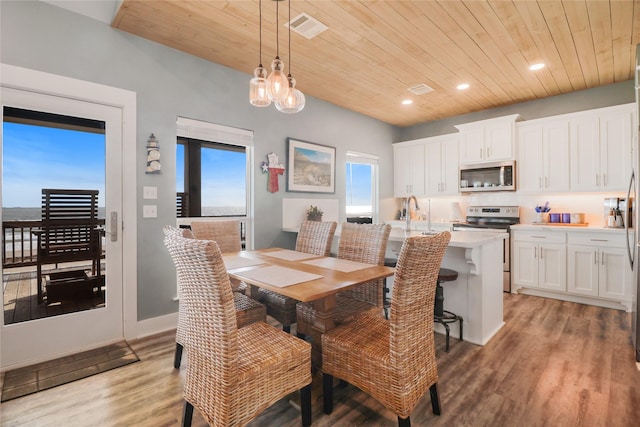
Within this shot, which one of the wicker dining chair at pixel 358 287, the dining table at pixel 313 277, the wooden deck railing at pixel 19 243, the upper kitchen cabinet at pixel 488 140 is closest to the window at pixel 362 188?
the upper kitchen cabinet at pixel 488 140

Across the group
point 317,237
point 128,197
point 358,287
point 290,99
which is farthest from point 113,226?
point 358,287

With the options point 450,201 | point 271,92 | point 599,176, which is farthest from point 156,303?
point 599,176

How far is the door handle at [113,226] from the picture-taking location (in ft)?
8.65

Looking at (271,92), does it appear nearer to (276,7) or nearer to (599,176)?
(276,7)

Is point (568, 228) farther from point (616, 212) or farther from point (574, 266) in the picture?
point (616, 212)

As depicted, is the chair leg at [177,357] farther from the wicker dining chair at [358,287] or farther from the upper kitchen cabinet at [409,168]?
the upper kitchen cabinet at [409,168]

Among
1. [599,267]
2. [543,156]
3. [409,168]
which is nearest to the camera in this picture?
[599,267]

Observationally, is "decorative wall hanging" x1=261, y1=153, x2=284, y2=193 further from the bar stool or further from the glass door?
the bar stool

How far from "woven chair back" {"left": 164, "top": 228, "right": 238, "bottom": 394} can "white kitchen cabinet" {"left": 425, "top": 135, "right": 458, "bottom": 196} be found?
4.60 m

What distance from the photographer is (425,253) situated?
140 centimetres

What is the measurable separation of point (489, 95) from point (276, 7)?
3.26 m

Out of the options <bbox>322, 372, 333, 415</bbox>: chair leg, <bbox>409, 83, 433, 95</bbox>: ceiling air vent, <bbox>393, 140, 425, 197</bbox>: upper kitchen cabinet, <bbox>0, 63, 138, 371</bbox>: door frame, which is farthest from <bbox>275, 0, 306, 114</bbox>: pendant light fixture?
<bbox>393, 140, 425, 197</bbox>: upper kitchen cabinet

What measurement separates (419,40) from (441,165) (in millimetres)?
2736

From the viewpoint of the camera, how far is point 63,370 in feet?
7.15
